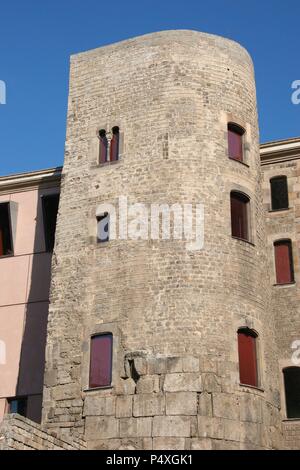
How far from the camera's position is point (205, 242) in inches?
800

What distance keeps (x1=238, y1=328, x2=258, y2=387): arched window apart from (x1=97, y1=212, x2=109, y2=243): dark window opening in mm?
4671

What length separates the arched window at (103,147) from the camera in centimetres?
2256

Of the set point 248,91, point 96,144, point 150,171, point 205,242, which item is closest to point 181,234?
point 205,242

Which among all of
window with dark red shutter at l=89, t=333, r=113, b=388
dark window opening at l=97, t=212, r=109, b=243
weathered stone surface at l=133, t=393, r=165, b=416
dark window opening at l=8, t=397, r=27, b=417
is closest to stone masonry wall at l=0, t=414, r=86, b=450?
weathered stone surface at l=133, t=393, r=165, b=416

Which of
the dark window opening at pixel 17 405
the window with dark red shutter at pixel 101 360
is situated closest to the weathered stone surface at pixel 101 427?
the window with dark red shutter at pixel 101 360

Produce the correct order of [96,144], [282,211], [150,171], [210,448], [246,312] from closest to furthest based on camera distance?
[210,448]
[246,312]
[150,171]
[96,144]
[282,211]

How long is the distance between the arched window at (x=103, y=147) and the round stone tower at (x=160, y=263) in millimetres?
45

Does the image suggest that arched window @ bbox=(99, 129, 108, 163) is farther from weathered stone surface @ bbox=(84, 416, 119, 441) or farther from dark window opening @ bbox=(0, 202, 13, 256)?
weathered stone surface @ bbox=(84, 416, 119, 441)

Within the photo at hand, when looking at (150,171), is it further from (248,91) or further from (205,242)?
(248,91)

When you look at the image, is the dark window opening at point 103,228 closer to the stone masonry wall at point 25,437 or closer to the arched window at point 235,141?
the arched window at point 235,141

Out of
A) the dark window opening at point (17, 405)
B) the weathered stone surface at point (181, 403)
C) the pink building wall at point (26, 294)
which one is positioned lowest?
the weathered stone surface at point (181, 403)

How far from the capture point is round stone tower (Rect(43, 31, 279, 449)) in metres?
18.6

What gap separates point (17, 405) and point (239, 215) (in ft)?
30.0

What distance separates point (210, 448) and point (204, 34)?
1261 centimetres
